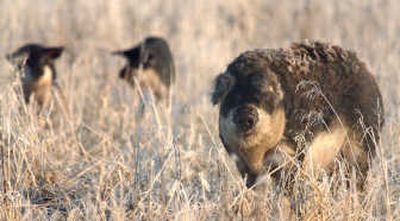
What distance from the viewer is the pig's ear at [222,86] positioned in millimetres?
5492

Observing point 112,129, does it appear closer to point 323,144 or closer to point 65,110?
point 65,110

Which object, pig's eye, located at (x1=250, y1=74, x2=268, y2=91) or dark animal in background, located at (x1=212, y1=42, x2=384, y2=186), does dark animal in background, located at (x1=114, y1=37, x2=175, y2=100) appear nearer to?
dark animal in background, located at (x1=212, y1=42, x2=384, y2=186)

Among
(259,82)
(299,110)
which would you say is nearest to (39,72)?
(299,110)

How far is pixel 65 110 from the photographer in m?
8.95

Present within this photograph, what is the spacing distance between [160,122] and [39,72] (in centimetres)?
255

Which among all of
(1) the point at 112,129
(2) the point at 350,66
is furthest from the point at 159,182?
(1) the point at 112,129

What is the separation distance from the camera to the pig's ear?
5.49 metres

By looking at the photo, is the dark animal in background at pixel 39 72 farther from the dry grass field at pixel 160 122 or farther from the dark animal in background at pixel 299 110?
the dark animal in background at pixel 299 110

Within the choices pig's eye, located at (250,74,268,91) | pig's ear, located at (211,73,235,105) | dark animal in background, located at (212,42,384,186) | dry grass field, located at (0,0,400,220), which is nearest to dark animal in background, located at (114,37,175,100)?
dry grass field, located at (0,0,400,220)

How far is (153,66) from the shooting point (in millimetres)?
10734

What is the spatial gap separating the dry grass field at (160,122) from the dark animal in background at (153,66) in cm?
19

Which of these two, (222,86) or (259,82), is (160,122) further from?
(259,82)

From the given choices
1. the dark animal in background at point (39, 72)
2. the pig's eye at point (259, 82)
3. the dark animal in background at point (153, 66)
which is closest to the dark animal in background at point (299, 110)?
the pig's eye at point (259, 82)

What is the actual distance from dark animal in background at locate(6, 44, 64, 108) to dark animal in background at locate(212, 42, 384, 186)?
173 inches
